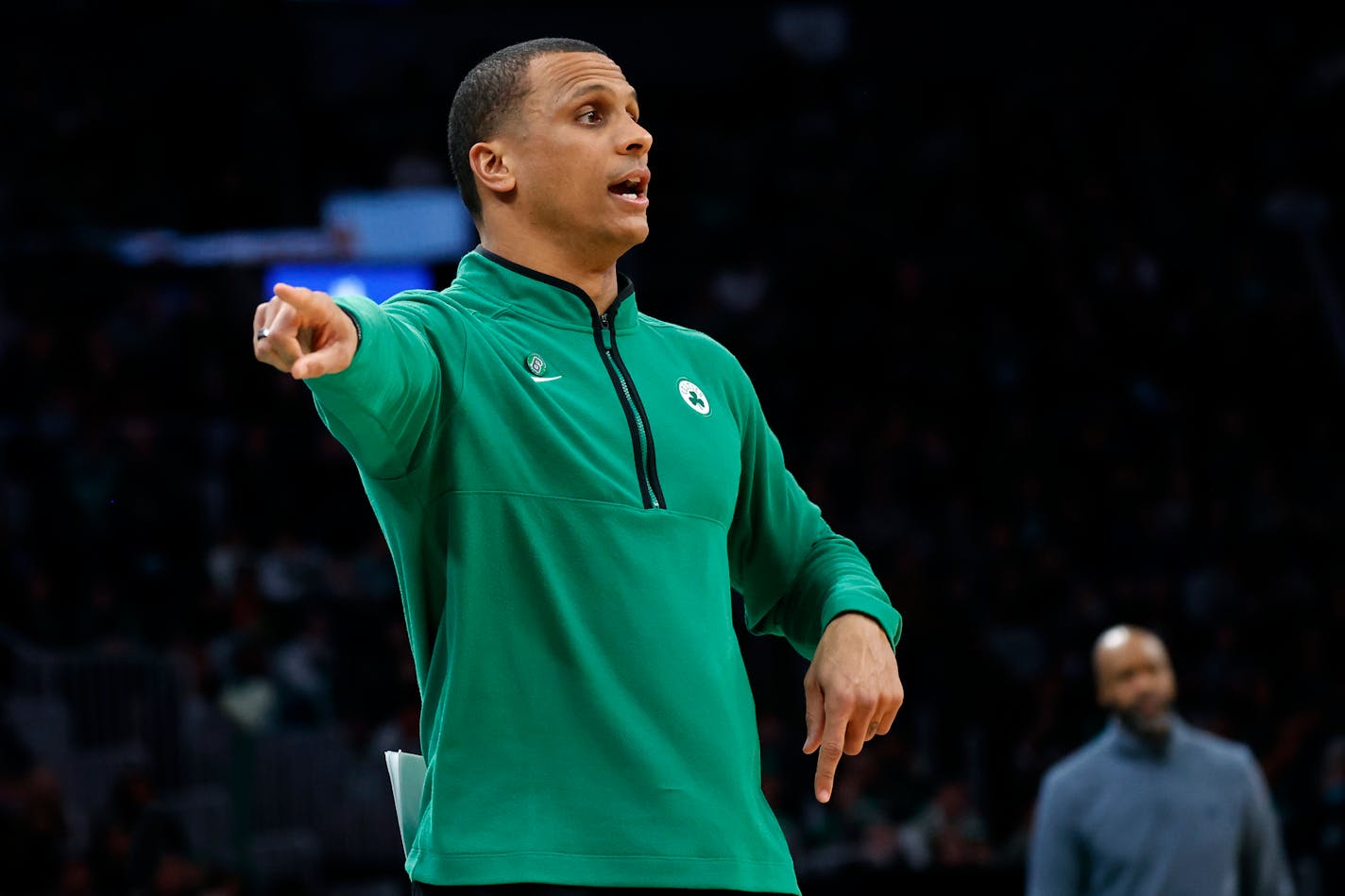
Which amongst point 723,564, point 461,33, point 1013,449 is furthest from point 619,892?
point 461,33

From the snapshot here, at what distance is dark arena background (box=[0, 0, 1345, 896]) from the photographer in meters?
10.7

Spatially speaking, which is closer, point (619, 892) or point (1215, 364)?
point (619, 892)

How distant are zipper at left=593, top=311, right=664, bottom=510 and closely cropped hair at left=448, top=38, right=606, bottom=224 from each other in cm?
30

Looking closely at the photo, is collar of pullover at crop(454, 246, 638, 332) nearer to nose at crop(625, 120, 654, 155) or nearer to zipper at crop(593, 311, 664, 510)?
zipper at crop(593, 311, 664, 510)

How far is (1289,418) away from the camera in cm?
1413

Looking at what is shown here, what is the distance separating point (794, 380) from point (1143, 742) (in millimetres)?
7393

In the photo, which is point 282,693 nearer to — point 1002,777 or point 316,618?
point 316,618

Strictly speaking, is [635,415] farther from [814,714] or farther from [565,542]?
[814,714]

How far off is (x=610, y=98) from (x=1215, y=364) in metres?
12.4

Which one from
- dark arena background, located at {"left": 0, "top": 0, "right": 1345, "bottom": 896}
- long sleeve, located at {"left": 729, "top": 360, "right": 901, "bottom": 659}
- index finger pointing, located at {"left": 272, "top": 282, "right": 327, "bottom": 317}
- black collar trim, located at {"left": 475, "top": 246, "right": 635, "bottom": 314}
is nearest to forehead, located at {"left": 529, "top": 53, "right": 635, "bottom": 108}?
black collar trim, located at {"left": 475, "top": 246, "right": 635, "bottom": 314}

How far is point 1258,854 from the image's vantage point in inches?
264

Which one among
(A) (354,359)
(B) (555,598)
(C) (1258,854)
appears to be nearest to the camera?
(A) (354,359)

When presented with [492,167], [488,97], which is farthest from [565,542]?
[488,97]

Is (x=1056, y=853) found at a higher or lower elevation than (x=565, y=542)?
lower
